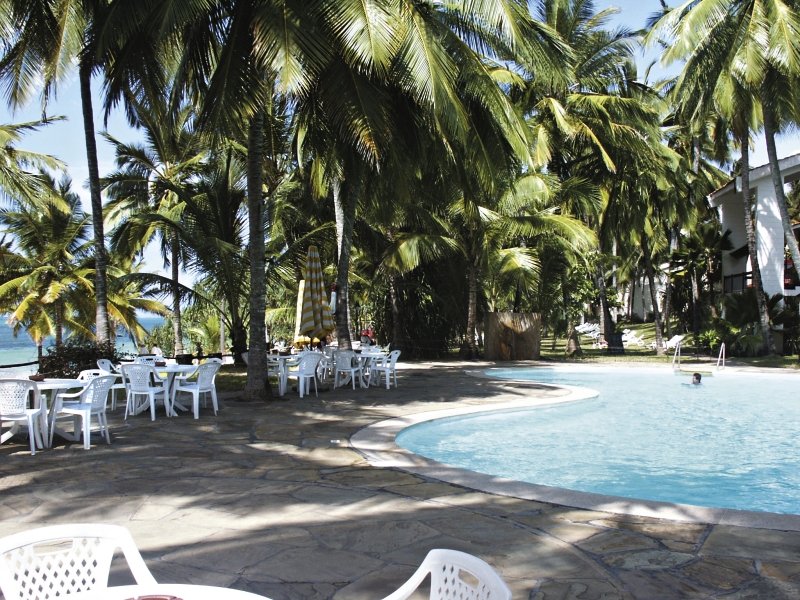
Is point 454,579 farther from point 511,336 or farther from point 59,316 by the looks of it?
point 59,316

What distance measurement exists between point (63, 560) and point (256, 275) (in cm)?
889

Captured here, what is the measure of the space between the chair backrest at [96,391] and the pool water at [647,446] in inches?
134

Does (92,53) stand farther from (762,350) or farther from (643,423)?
(762,350)

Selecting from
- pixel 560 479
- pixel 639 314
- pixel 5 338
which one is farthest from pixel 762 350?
pixel 5 338

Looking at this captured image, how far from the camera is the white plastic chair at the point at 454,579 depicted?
1.99 meters

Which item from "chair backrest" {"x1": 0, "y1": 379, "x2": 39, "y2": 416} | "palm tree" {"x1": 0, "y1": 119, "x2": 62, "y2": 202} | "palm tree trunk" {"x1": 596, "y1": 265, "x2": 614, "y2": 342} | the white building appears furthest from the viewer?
"palm tree trunk" {"x1": 596, "y1": 265, "x2": 614, "y2": 342}

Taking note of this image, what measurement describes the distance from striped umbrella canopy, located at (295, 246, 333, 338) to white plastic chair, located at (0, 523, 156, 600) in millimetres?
11721

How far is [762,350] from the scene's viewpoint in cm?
2083

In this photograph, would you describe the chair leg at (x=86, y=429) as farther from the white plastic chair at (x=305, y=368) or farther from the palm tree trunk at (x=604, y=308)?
the palm tree trunk at (x=604, y=308)

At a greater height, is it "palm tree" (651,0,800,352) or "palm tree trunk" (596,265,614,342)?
"palm tree" (651,0,800,352)

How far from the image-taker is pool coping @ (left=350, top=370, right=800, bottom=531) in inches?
186

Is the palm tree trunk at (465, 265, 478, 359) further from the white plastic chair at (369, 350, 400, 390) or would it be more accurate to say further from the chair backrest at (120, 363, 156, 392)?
the chair backrest at (120, 363, 156, 392)

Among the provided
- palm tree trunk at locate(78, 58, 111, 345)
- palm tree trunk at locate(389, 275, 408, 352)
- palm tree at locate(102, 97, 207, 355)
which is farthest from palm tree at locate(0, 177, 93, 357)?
palm tree trunk at locate(389, 275, 408, 352)

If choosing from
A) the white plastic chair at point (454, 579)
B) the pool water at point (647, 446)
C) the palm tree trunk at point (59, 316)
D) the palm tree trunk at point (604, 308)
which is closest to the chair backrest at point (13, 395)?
the pool water at point (647, 446)
